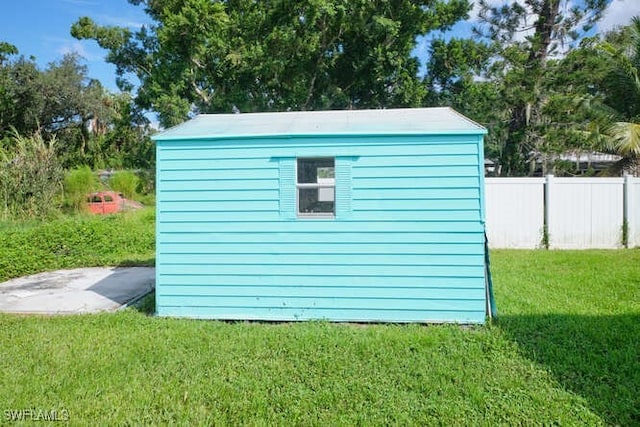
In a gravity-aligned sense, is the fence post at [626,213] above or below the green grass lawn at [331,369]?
above

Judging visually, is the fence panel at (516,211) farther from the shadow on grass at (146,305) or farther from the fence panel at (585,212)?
the shadow on grass at (146,305)

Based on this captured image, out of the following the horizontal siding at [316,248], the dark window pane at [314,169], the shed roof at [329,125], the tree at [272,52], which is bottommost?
the horizontal siding at [316,248]

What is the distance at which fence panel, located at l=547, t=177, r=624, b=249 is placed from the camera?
8.49m

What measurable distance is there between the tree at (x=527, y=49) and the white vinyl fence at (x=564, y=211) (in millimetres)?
5818

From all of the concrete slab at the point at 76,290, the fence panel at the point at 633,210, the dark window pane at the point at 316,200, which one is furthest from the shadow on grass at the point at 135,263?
the fence panel at the point at 633,210

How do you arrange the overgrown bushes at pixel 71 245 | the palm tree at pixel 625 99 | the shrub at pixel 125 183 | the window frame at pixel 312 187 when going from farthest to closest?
the shrub at pixel 125 183
the palm tree at pixel 625 99
the overgrown bushes at pixel 71 245
the window frame at pixel 312 187

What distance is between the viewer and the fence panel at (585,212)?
8.49 metres

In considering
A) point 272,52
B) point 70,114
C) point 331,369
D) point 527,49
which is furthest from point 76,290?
point 70,114

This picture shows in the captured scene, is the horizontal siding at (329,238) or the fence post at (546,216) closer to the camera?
the horizontal siding at (329,238)

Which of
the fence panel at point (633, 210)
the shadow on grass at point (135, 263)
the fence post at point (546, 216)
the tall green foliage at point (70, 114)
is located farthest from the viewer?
the tall green foliage at point (70, 114)

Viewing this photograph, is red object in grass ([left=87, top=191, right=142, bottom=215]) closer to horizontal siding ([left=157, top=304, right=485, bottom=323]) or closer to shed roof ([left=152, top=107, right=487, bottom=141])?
shed roof ([left=152, top=107, right=487, bottom=141])

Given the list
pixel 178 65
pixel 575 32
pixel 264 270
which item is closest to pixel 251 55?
pixel 178 65

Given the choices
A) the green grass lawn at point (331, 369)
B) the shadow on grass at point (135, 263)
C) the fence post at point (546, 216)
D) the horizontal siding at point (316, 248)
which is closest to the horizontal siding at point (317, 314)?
the green grass lawn at point (331, 369)

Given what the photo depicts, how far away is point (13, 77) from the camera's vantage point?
2012cm
